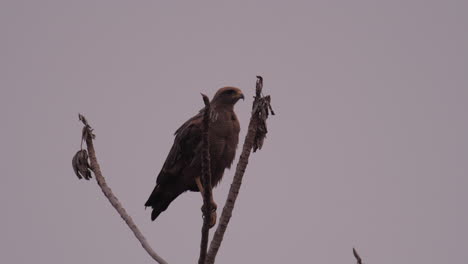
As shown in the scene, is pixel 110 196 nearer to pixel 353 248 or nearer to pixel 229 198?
pixel 229 198

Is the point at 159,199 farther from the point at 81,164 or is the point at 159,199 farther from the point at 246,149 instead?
the point at 246,149

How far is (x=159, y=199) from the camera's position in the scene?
7641 mm

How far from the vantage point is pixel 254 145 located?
4344 mm

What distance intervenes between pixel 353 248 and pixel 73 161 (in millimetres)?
2727

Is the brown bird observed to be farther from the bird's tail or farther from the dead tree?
the dead tree

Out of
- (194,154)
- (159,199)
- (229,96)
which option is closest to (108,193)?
(194,154)

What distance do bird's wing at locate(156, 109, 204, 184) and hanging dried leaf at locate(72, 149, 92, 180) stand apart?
185 cm

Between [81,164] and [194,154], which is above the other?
[194,154]

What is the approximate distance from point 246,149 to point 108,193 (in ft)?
Answer: 5.00

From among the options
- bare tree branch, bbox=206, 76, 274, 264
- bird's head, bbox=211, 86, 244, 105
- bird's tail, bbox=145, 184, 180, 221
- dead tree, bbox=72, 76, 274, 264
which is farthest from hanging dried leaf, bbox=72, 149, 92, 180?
bird's head, bbox=211, 86, 244, 105

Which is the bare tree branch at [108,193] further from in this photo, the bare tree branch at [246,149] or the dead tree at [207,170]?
the bare tree branch at [246,149]

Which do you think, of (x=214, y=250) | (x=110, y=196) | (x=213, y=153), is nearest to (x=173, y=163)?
(x=213, y=153)

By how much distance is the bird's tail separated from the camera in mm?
7531

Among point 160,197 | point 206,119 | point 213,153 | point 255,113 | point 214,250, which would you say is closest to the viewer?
point 206,119
